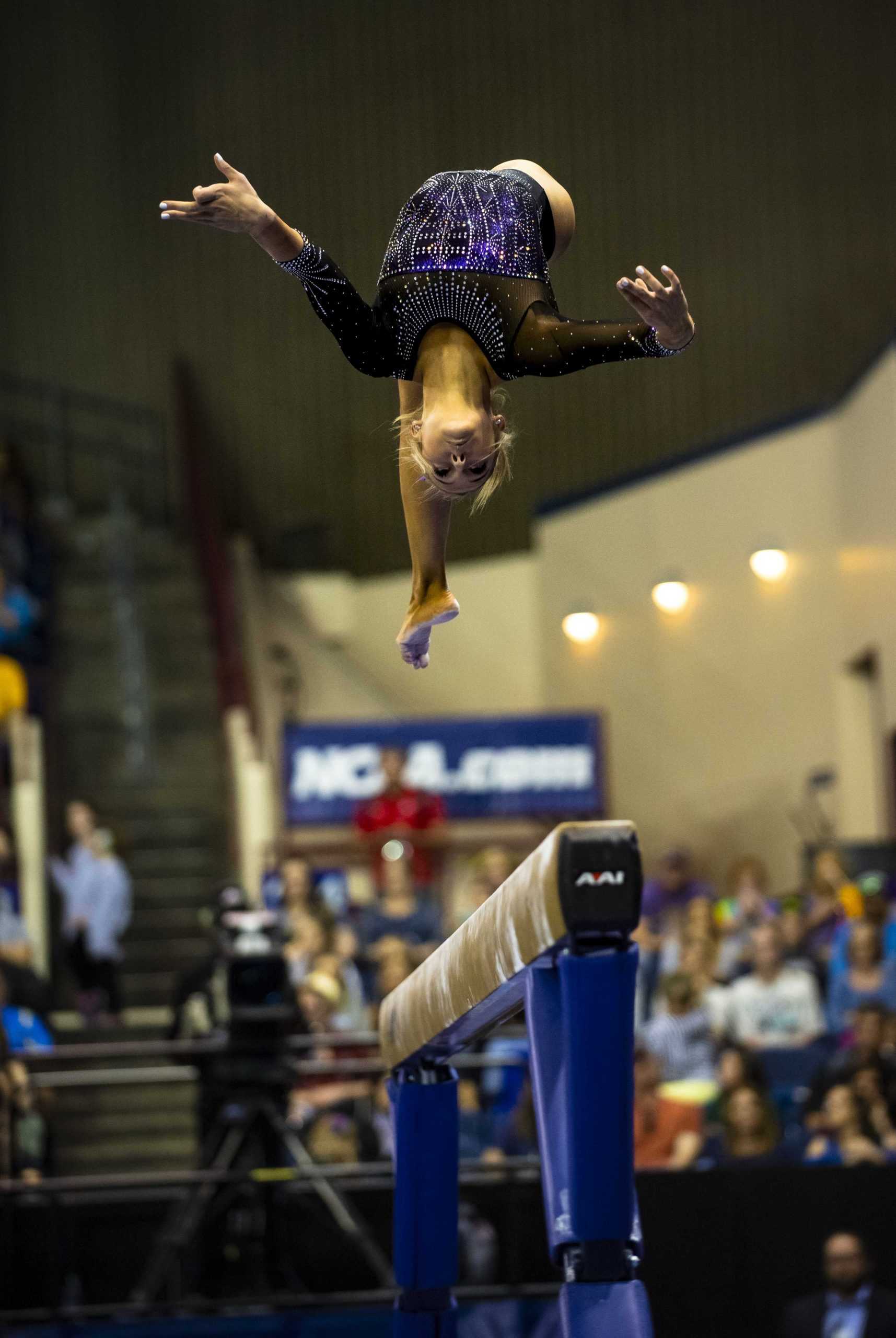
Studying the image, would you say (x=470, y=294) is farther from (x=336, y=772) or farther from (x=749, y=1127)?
(x=336, y=772)

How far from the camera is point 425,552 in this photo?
3289 millimetres

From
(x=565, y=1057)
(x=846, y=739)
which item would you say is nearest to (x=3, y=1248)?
(x=565, y=1057)

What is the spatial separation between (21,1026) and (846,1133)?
9.59 ft

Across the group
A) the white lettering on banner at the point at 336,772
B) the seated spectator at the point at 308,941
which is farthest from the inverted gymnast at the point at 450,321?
the white lettering on banner at the point at 336,772

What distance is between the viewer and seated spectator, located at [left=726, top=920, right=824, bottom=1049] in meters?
6.91

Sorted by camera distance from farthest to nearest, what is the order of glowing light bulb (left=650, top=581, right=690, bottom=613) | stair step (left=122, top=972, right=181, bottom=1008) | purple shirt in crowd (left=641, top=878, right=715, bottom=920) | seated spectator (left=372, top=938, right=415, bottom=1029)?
glowing light bulb (left=650, top=581, right=690, bottom=613), stair step (left=122, top=972, right=181, bottom=1008), purple shirt in crowd (left=641, top=878, right=715, bottom=920), seated spectator (left=372, top=938, right=415, bottom=1029)

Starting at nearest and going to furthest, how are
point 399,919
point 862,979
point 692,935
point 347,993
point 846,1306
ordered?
point 846,1306 < point 862,979 < point 347,993 < point 692,935 < point 399,919

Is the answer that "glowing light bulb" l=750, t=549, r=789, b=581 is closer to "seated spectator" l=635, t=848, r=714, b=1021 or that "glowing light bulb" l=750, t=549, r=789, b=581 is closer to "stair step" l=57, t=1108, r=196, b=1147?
"seated spectator" l=635, t=848, r=714, b=1021

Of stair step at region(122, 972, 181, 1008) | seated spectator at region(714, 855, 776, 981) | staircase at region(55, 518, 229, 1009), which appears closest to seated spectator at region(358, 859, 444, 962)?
seated spectator at region(714, 855, 776, 981)

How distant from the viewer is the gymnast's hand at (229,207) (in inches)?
118

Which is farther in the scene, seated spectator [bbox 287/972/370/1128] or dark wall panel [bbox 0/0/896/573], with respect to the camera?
dark wall panel [bbox 0/0/896/573]

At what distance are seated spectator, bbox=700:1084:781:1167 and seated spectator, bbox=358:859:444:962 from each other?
1.82 metres

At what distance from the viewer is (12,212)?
13203 mm

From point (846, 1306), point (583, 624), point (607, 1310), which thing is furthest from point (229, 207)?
point (583, 624)
